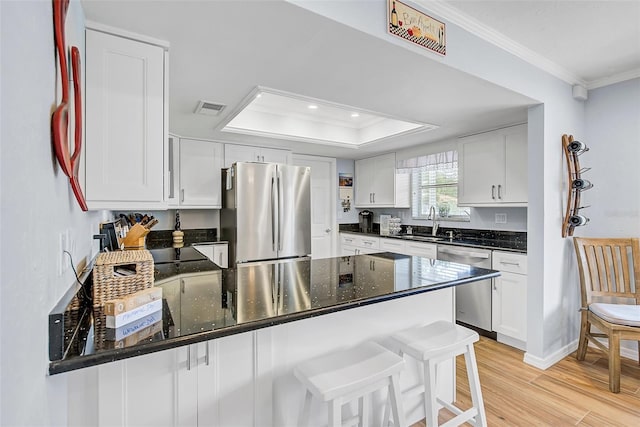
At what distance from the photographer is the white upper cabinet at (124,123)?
1392 millimetres

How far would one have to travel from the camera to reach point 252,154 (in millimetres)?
4031

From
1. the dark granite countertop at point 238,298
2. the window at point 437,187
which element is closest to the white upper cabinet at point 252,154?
the window at point 437,187

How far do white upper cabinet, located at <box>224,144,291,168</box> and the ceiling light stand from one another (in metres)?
0.43

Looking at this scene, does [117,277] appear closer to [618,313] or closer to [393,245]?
[618,313]

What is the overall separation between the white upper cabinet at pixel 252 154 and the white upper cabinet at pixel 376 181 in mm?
1366

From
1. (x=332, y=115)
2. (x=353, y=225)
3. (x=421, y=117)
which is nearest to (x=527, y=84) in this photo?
(x=421, y=117)

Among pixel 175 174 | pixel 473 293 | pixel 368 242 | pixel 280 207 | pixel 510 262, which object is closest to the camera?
pixel 510 262

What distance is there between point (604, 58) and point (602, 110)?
0.61 metres

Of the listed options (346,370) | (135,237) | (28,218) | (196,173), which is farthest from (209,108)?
(346,370)

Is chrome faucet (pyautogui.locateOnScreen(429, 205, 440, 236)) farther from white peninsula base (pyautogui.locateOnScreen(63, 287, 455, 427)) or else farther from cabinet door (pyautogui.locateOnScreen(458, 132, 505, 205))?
white peninsula base (pyautogui.locateOnScreen(63, 287, 455, 427))

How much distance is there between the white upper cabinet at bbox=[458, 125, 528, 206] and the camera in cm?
309

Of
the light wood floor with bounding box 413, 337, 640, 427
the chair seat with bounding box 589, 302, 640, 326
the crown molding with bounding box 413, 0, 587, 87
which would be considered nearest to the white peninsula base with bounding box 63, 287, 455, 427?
the light wood floor with bounding box 413, 337, 640, 427

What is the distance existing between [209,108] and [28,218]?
2.14 meters

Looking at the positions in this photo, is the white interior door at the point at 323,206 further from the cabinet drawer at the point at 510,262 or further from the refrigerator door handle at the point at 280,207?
the cabinet drawer at the point at 510,262
